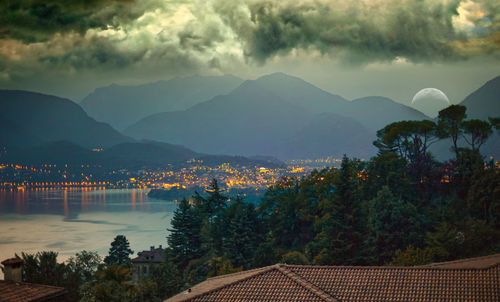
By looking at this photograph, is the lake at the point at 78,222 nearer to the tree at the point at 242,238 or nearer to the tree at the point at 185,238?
the tree at the point at 185,238

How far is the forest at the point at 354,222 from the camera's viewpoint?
98.5 feet

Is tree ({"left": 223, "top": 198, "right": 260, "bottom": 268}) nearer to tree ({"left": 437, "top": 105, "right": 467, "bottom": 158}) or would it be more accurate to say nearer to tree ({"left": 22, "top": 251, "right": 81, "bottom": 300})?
tree ({"left": 22, "top": 251, "right": 81, "bottom": 300})

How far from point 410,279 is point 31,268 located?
78.6 ft

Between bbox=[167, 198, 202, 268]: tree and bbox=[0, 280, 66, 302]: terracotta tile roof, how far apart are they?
79.0 feet

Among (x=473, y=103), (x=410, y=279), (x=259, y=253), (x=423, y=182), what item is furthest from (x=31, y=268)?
(x=473, y=103)

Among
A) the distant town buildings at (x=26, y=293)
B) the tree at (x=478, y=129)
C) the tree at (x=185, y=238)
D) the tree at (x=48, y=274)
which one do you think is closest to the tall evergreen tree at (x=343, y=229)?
the tree at (x=185, y=238)

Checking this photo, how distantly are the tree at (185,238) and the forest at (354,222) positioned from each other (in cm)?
8

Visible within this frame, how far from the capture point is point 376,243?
3353cm

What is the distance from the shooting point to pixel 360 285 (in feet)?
57.0

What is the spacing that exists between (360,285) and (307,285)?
1.68 metres

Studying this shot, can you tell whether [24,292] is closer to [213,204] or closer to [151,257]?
[213,204]

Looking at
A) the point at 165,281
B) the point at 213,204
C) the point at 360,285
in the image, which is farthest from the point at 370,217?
the point at 360,285

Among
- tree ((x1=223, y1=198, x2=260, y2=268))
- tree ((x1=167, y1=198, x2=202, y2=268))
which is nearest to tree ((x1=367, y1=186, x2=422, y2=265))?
tree ((x1=223, y1=198, x2=260, y2=268))

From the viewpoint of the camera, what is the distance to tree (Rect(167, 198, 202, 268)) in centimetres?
4153
